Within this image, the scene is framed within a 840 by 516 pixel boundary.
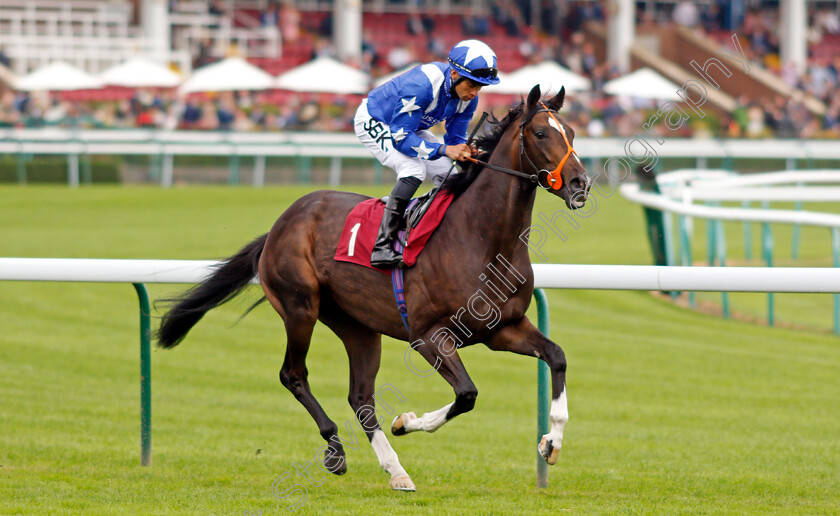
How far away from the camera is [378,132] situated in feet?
15.6

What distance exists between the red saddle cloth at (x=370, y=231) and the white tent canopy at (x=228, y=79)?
60.9ft

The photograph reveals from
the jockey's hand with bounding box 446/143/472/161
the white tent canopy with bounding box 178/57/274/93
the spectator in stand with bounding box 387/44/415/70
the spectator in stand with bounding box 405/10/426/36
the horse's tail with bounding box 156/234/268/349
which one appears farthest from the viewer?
the spectator in stand with bounding box 405/10/426/36

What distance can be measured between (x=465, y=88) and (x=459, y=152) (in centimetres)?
31

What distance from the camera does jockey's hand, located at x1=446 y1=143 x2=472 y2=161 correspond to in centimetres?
435

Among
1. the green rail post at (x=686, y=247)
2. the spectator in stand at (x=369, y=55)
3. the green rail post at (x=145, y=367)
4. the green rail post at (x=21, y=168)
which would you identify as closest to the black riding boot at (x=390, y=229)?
the green rail post at (x=145, y=367)

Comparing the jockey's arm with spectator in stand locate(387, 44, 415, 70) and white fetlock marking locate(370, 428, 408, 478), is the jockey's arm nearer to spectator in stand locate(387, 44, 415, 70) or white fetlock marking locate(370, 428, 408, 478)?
white fetlock marking locate(370, 428, 408, 478)

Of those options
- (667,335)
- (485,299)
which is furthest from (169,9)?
(485,299)

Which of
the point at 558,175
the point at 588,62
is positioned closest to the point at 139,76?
the point at 588,62

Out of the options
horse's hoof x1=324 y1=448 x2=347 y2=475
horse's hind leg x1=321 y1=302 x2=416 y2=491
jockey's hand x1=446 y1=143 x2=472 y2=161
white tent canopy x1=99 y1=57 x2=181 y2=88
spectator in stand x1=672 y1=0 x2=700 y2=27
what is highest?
jockey's hand x1=446 y1=143 x2=472 y2=161

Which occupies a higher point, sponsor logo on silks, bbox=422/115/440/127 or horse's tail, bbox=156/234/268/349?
sponsor logo on silks, bbox=422/115/440/127

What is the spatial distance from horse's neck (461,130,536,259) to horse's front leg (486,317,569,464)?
302 mm

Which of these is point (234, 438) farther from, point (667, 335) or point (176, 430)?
point (667, 335)

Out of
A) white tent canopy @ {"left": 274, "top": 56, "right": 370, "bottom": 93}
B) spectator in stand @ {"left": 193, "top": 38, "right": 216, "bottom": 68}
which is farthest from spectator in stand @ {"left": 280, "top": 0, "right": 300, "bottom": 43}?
white tent canopy @ {"left": 274, "top": 56, "right": 370, "bottom": 93}

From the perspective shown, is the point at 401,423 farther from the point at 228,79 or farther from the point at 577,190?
the point at 228,79
